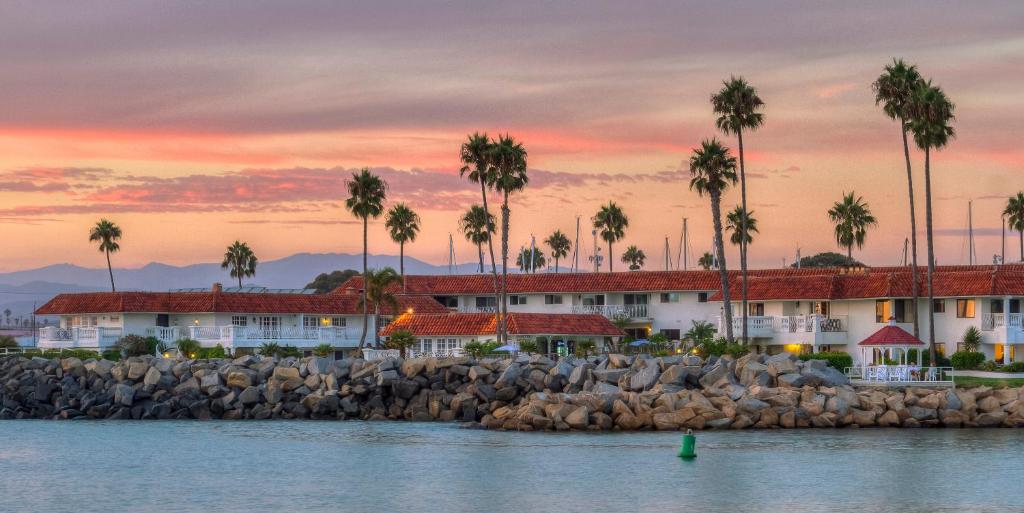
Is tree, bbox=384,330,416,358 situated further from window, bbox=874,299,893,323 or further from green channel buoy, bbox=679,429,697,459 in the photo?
green channel buoy, bbox=679,429,697,459

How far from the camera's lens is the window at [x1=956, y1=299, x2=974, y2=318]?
75938 millimetres

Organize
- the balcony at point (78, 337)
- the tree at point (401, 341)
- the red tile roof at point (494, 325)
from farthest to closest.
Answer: the balcony at point (78, 337) → the red tile roof at point (494, 325) → the tree at point (401, 341)

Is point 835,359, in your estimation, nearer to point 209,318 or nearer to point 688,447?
point 688,447

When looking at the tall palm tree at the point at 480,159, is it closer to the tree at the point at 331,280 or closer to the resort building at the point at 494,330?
the resort building at the point at 494,330

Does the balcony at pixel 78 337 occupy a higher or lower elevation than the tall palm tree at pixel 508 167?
lower

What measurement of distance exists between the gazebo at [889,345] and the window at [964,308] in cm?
629

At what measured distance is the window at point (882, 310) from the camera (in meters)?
78.5

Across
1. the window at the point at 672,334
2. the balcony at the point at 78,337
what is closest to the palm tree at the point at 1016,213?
the window at the point at 672,334

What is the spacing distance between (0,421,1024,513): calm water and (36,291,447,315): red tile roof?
3119 cm

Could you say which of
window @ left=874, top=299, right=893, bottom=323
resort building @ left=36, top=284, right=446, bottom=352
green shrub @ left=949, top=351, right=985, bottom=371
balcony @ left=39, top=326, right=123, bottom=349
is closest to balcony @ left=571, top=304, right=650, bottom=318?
resort building @ left=36, top=284, right=446, bottom=352

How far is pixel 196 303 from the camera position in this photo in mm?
88250

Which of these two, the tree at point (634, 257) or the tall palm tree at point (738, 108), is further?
the tree at point (634, 257)

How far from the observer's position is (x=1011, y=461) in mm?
44500

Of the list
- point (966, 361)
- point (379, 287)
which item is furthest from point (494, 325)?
point (966, 361)
